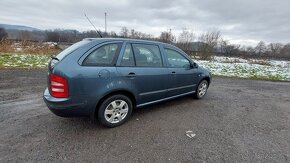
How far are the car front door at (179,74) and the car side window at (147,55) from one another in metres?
0.31

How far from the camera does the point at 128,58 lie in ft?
10.8

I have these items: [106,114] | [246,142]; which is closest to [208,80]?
[246,142]

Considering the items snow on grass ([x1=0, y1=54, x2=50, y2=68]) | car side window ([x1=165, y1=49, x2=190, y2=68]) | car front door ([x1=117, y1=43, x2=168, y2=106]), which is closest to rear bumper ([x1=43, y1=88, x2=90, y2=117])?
car front door ([x1=117, y1=43, x2=168, y2=106])

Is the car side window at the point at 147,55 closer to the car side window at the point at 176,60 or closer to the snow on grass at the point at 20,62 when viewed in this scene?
the car side window at the point at 176,60

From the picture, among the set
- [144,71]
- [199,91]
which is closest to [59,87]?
[144,71]

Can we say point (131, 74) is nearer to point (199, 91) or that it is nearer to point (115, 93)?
point (115, 93)

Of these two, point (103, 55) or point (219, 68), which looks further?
point (219, 68)

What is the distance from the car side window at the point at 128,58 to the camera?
323 centimetres

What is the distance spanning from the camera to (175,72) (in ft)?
13.6

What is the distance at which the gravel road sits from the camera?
2521 mm

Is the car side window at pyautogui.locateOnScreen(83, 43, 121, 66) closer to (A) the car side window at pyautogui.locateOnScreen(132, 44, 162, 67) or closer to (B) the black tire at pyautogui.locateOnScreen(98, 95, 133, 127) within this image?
(A) the car side window at pyautogui.locateOnScreen(132, 44, 162, 67)

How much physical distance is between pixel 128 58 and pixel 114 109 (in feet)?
3.37

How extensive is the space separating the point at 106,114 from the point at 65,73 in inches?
41.8

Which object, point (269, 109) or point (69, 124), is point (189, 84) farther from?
point (69, 124)
